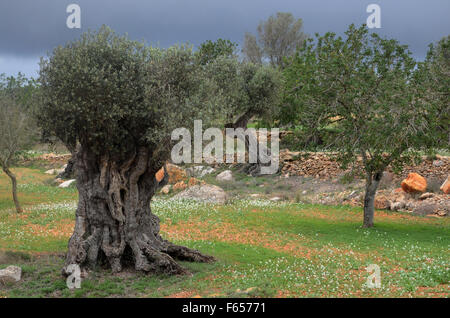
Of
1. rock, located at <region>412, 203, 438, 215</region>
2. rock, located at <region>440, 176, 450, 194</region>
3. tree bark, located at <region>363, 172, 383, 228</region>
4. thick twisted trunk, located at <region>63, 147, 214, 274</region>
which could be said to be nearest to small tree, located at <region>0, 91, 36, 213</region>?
thick twisted trunk, located at <region>63, 147, 214, 274</region>

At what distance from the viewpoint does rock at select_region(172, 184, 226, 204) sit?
32213mm

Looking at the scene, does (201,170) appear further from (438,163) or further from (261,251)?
(261,251)

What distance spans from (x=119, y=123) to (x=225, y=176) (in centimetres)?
2725

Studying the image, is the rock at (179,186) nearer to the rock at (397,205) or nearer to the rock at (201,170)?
the rock at (201,170)

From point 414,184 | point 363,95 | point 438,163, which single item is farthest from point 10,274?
point 438,163

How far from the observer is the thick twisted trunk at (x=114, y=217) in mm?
15430

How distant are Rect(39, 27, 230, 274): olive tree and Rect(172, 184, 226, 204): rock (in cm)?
1541

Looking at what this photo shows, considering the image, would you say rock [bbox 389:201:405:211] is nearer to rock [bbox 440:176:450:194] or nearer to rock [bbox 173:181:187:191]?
rock [bbox 440:176:450:194]

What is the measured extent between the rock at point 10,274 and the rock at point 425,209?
22.8 m

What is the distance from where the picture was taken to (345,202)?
3120 cm

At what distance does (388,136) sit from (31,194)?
28062 millimetres

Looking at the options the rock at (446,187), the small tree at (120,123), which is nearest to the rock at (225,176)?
the rock at (446,187)
